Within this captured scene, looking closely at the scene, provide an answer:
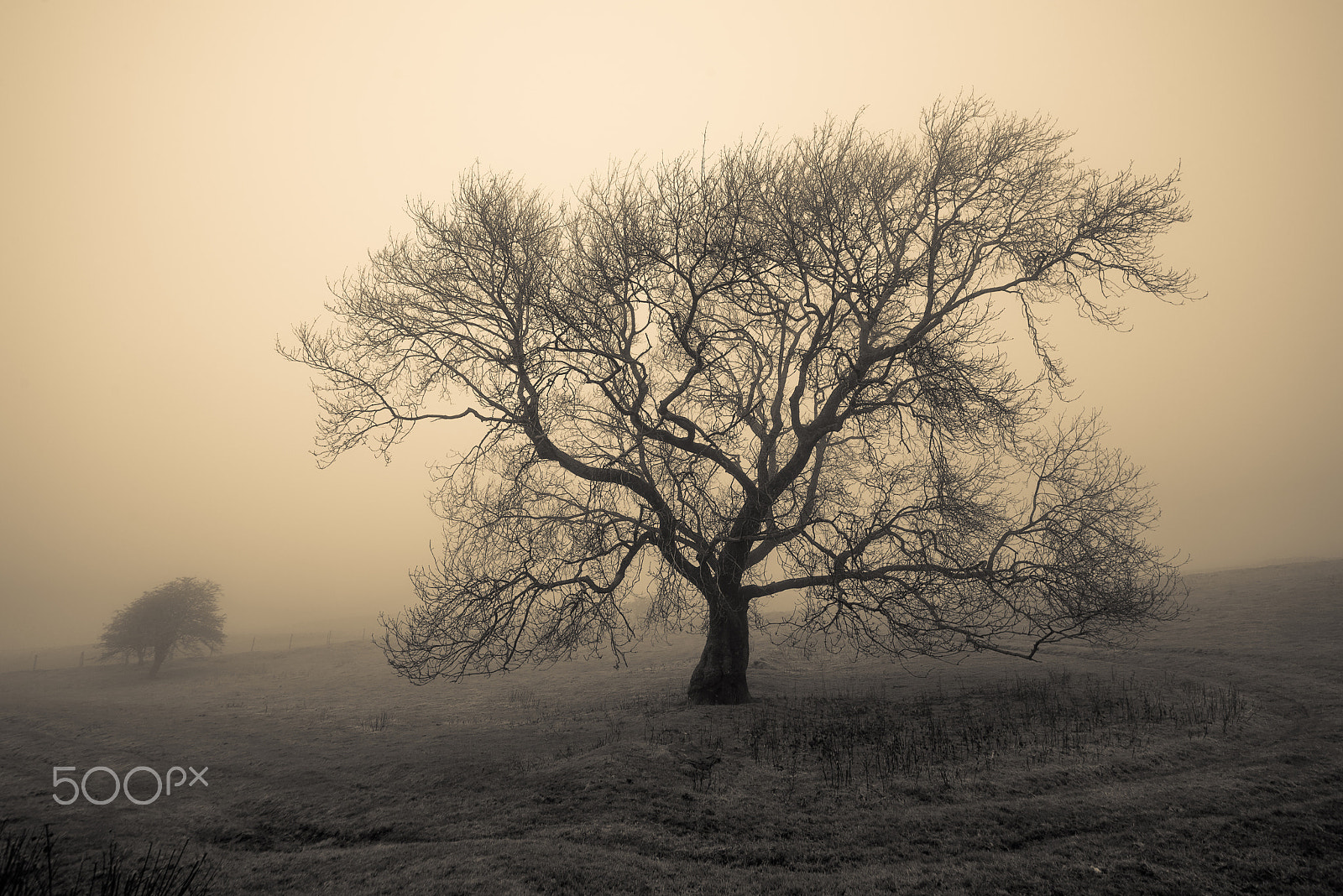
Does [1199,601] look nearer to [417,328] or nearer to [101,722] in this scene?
[417,328]

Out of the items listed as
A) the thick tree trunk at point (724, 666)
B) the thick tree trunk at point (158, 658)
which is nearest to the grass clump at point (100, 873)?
the thick tree trunk at point (724, 666)

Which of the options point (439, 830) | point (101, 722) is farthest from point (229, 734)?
point (439, 830)

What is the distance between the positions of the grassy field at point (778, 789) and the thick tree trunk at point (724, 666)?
76cm

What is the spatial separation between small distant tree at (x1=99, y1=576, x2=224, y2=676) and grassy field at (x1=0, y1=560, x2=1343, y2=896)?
31462 mm

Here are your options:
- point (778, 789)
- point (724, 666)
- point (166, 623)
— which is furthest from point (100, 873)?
point (166, 623)

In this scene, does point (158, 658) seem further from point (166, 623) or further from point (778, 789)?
point (778, 789)

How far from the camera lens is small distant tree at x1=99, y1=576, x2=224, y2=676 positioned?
43688mm

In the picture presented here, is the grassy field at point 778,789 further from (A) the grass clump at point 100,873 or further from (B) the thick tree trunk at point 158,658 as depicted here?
(B) the thick tree trunk at point 158,658

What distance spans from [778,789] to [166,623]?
54.3 metres

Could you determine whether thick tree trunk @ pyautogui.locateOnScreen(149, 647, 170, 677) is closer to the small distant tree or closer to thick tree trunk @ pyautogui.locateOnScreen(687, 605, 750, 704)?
the small distant tree

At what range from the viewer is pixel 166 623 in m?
44.2

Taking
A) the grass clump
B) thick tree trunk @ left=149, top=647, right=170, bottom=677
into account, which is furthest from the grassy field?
thick tree trunk @ left=149, top=647, right=170, bottom=677

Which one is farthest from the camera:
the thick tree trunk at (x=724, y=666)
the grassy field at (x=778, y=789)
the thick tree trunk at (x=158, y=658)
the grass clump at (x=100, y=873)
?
the thick tree trunk at (x=158, y=658)

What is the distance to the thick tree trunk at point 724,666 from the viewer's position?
576 inches
